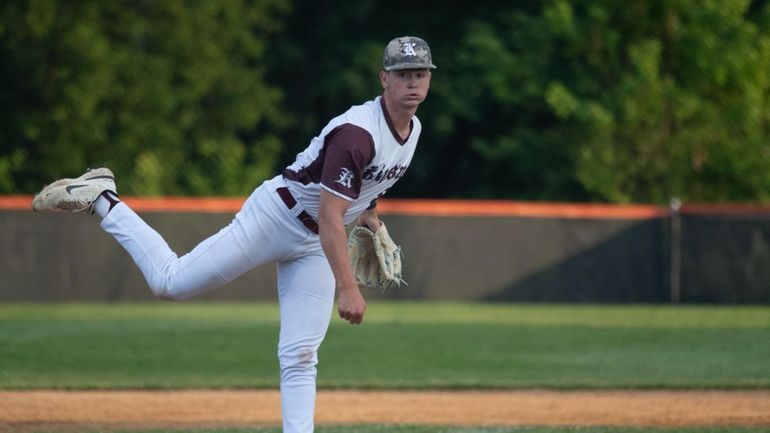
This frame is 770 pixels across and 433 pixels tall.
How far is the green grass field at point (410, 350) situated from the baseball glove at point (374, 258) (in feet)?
4.75

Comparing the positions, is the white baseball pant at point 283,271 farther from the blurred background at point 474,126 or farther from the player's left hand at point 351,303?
the blurred background at point 474,126

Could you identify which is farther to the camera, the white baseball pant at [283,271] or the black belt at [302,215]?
the black belt at [302,215]

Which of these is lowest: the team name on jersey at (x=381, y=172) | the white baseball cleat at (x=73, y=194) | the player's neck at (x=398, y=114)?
the white baseball cleat at (x=73, y=194)

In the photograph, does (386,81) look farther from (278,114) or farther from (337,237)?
(278,114)

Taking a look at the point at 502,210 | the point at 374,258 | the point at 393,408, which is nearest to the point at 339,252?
the point at 374,258

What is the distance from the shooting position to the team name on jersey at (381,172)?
5.27 metres

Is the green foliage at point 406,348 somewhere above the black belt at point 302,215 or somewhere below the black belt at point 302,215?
below

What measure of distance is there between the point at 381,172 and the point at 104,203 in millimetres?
1320

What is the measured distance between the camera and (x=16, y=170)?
22.7 metres

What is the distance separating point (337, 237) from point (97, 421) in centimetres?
333

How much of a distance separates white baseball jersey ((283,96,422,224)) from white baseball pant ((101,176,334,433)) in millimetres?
106

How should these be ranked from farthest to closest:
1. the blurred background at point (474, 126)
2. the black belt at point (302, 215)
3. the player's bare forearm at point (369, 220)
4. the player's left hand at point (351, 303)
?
the blurred background at point (474, 126) → the player's bare forearm at point (369, 220) → the black belt at point (302, 215) → the player's left hand at point (351, 303)

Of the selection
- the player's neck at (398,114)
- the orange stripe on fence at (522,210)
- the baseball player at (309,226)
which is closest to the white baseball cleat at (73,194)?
the baseball player at (309,226)

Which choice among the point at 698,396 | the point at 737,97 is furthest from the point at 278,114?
the point at 698,396
